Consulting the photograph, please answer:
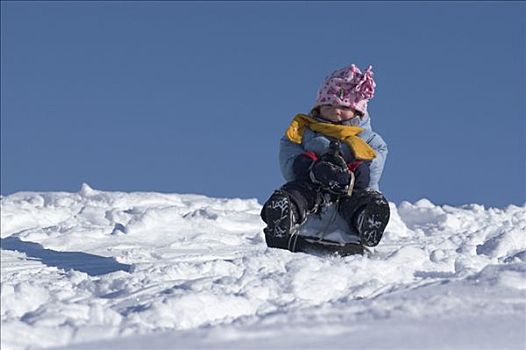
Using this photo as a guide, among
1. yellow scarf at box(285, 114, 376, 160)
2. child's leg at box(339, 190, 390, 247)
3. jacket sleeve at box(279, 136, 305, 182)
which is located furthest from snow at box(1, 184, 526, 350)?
jacket sleeve at box(279, 136, 305, 182)

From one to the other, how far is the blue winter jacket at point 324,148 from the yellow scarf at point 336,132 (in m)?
0.03

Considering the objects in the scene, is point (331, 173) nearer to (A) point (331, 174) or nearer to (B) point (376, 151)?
(A) point (331, 174)

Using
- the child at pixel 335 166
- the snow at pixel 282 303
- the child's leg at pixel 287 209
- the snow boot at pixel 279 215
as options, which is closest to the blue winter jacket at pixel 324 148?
the child at pixel 335 166

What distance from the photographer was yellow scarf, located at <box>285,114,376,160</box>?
626 centimetres

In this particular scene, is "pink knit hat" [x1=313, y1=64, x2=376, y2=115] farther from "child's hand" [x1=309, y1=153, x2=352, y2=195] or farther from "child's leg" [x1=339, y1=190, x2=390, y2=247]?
"child's leg" [x1=339, y1=190, x2=390, y2=247]

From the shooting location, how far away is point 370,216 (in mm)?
5914

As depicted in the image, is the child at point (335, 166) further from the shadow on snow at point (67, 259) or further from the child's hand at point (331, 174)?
the shadow on snow at point (67, 259)

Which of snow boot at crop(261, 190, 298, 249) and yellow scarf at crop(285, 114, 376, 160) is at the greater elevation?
yellow scarf at crop(285, 114, 376, 160)

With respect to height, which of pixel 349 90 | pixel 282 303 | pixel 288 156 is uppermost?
pixel 349 90

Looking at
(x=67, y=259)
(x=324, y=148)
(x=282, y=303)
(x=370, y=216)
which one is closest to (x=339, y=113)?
(x=324, y=148)

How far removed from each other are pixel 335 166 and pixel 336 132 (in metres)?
0.35

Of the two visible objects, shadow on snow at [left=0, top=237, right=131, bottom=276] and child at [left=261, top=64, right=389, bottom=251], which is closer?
child at [left=261, top=64, right=389, bottom=251]

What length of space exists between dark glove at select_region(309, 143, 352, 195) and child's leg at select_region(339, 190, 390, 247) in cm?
13

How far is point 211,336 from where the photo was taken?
3062mm
